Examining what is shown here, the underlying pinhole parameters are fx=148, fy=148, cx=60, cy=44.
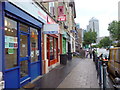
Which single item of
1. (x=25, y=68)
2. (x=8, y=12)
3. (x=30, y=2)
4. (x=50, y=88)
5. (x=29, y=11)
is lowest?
(x=50, y=88)

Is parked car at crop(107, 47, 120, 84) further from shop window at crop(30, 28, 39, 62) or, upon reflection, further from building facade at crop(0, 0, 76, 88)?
shop window at crop(30, 28, 39, 62)

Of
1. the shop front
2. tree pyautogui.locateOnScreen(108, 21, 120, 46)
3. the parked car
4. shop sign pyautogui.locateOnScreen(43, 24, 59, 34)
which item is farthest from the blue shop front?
tree pyautogui.locateOnScreen(108, 21, 120, 46)

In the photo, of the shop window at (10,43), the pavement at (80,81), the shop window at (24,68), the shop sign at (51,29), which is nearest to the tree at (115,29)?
the pavement at (80,81)

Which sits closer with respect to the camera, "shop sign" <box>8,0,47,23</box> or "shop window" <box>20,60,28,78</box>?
"shop sign" <box>8,0,47,23</box>

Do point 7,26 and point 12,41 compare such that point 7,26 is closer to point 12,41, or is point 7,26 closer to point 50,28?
point 12,41

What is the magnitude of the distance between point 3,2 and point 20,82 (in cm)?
328

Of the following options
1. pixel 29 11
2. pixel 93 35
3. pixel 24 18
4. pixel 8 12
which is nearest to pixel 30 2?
pixel 29 11

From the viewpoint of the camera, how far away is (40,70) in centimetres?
902

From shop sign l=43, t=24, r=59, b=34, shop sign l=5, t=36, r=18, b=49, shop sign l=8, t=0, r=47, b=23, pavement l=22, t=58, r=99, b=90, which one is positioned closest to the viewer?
shop sign l=5, t=36, r=18, b=49

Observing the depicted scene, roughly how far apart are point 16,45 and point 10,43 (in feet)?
1.57

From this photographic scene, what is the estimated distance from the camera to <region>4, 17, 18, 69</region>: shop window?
5301mm

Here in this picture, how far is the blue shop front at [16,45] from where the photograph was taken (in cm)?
497

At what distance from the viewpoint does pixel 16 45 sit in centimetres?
592

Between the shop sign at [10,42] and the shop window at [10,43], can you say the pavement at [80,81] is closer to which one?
the shop window at [10,43]
